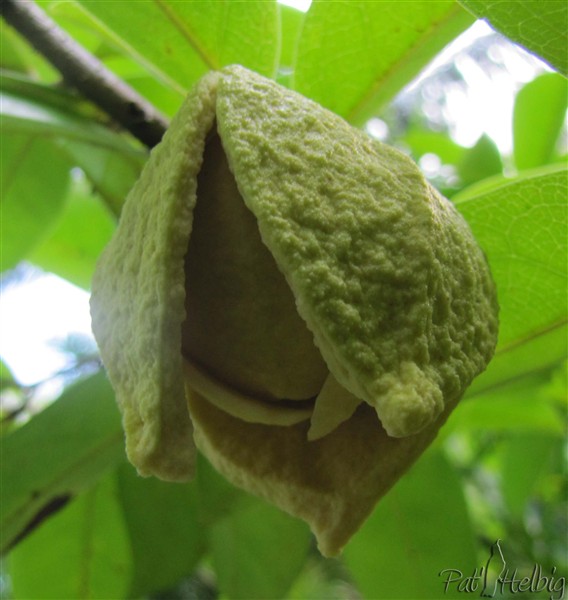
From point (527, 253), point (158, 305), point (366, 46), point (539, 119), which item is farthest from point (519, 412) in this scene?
point (158, 305)

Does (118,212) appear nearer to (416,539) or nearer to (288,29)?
(288,29)

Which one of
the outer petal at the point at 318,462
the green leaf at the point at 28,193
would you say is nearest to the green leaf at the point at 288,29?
the green leaf at the point at 28,193

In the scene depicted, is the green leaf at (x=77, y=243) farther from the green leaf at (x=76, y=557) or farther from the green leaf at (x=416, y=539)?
the green leaf at (x=416, y=539)

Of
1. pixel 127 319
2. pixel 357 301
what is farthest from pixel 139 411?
pixel 357 301

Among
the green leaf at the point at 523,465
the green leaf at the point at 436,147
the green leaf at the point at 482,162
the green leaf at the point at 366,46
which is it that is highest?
the green leaf at the point at 366,46

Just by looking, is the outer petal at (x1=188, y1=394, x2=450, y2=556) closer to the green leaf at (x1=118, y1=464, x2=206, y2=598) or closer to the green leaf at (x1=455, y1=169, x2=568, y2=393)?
the green leaf at (x1=455, y1=169, x2=568, y2=393)

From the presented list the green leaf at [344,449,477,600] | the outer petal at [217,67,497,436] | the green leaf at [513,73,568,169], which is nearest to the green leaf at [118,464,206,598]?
the green leaf at [344,449,477,600]

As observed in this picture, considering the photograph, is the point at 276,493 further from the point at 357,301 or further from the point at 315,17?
the point at 315,17
